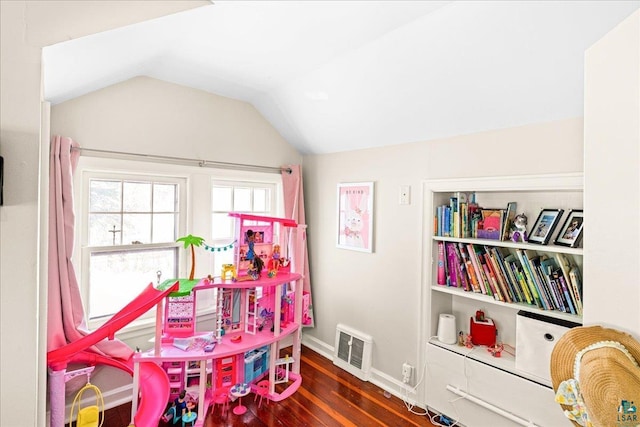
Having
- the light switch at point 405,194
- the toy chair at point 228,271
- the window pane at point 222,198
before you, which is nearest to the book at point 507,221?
the light switch at point 405,194

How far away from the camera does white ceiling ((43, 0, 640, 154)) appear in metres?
1.46

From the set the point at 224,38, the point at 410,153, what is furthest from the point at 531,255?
the point at 224,38

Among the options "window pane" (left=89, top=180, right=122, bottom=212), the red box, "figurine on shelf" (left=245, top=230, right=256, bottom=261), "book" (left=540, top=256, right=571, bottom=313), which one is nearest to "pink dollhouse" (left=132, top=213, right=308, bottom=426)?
"figurine on shelf" (left=245, top=230, right=256, bottom=261)

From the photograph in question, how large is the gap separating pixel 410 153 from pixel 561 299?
1348 millimetres

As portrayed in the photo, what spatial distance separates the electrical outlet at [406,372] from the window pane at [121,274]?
6.53ft

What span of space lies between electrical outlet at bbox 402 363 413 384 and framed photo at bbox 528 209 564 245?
127 cm

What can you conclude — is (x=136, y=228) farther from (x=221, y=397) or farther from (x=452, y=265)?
(x=452, y=265)

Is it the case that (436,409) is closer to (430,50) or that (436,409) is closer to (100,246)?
(430,50)

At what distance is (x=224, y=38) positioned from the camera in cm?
181

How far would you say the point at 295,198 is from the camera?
3.25 m

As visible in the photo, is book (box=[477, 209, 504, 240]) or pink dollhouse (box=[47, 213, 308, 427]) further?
book (box=[477, 209, 504, 240])

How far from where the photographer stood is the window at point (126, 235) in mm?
2332

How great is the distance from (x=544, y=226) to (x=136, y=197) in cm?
283

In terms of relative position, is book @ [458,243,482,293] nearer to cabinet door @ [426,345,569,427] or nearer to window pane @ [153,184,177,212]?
cabinet door @ [426,345,569,427]
